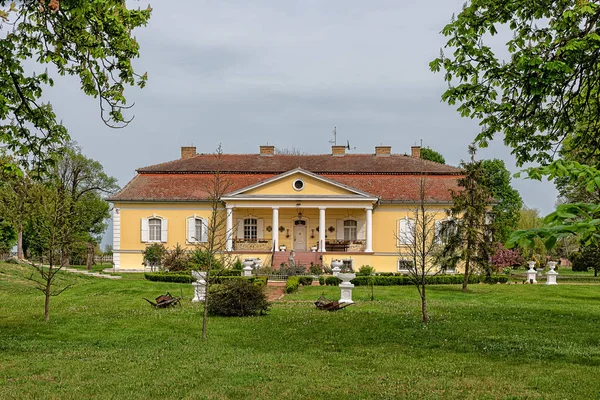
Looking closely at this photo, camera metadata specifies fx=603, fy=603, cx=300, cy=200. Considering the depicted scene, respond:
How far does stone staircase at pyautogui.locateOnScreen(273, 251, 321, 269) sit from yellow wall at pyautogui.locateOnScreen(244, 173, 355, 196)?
11.7 ft

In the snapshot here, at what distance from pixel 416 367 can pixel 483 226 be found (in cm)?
1546

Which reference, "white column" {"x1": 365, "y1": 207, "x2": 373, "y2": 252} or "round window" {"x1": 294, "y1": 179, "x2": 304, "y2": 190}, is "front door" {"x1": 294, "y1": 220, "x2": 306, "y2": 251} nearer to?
"round window" {"x1": 294, "y1": 179, "x2": 304, "y2": 190}

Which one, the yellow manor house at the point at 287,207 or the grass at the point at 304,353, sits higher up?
the yellow manor house at the point at 287,207

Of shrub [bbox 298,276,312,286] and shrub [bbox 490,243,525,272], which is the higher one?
shrub [bbox 490,243,525,272]

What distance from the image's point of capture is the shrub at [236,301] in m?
15.3

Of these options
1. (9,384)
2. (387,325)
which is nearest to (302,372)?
(9,384)

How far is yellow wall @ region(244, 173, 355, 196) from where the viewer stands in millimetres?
35844

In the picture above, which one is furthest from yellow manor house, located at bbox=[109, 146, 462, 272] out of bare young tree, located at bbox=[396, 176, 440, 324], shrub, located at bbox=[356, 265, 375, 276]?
bare young tree, located at bbox=[396, 176, 440, 324]

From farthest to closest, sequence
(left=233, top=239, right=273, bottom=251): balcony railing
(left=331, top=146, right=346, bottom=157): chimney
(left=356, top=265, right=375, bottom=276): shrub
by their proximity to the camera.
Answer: (left=331, top=146, right=346, bottom=157): chimney
(left=233, top=239, right=273, bottom=251): balcony railing
(left=356, top=265, right=375, bottom=276): shrub

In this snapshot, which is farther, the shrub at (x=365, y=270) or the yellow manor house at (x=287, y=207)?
the yellow manor house at (x=287, y=207)

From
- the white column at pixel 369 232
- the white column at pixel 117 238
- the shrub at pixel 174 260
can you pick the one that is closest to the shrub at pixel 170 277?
the shrub at pixel 174 260

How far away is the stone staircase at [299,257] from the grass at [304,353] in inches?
611

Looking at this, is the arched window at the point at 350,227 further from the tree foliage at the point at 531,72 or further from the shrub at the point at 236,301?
the tree foliage at the point at 531,72

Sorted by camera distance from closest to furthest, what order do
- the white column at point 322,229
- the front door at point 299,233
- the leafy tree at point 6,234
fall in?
the leafy tree at point 6,234, the white column at point 322,229, the front door at point 299,233
